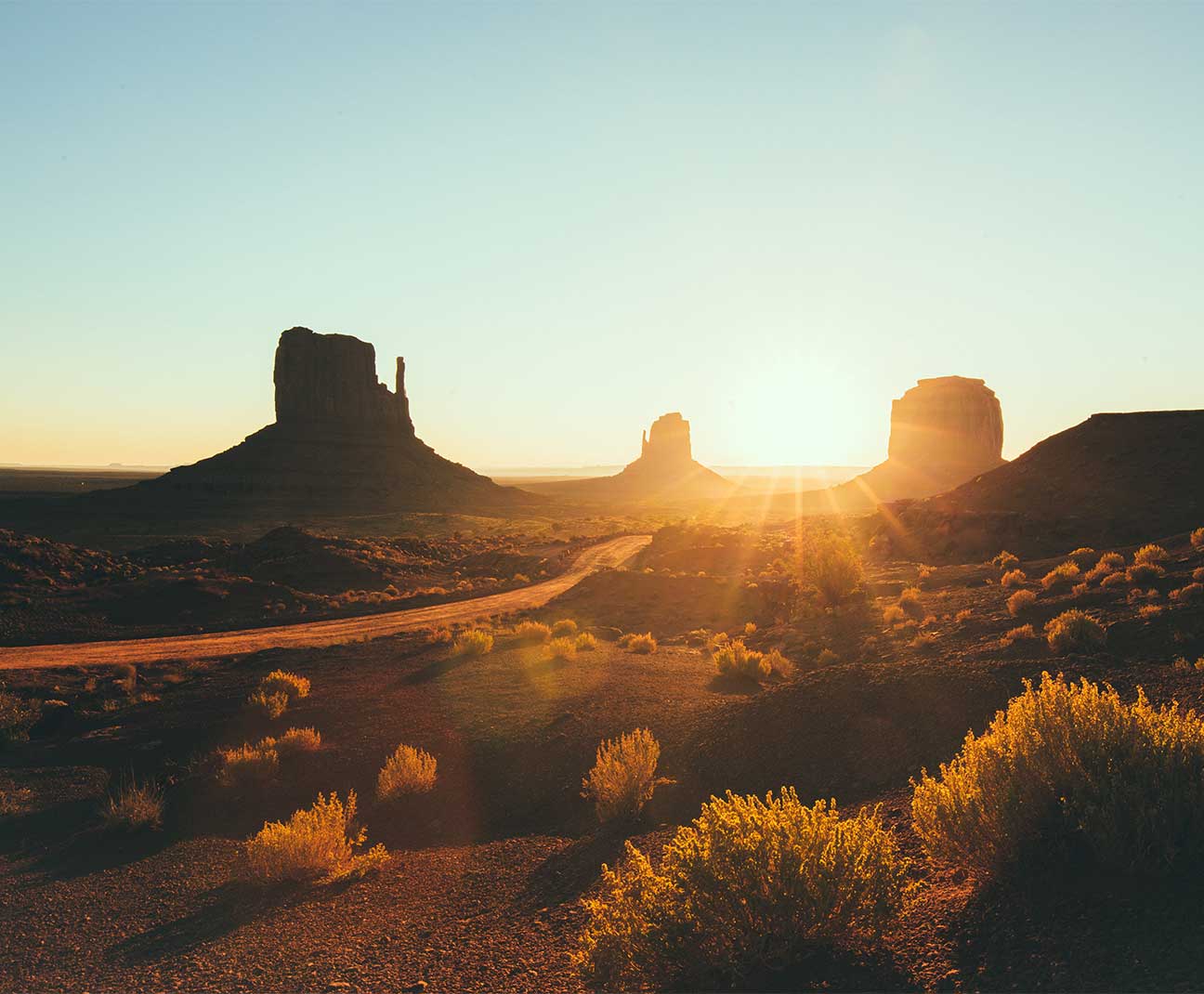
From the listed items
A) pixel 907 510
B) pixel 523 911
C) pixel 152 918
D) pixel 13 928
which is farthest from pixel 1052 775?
pixel 907 510

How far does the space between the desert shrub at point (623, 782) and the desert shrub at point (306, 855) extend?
3.02 m

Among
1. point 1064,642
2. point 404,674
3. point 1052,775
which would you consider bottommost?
point 404,674

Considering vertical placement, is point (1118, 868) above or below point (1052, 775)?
below

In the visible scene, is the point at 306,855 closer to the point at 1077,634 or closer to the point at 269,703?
the point at 269,703

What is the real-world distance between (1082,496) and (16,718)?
44784mm

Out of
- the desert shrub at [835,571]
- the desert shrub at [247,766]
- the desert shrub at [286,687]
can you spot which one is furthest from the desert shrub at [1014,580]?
the desert shrub at [286,687]

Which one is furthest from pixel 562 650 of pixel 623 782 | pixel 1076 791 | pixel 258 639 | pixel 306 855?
pixel 1076 791

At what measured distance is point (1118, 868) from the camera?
197 inches

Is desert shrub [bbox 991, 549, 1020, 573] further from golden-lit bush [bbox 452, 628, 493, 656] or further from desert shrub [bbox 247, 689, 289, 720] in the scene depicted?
desert shrub [bbox 247, 689, 289, 720]

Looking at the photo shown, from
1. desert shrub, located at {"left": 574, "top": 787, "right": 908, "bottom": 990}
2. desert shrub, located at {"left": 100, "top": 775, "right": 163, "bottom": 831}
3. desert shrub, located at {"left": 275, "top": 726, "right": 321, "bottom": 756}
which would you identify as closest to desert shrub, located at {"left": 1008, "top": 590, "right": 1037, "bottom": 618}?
desert shrub, located at {"left": 574, "top": 787, "right": 908, "bottom": 990}

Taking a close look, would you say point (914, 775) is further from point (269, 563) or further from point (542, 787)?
point (269, 563)

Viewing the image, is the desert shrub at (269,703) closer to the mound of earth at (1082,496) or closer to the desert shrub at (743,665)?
the desert shrub at (743,665)

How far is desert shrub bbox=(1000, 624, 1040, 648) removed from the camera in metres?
13.9

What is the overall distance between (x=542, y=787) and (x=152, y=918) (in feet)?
17.7
